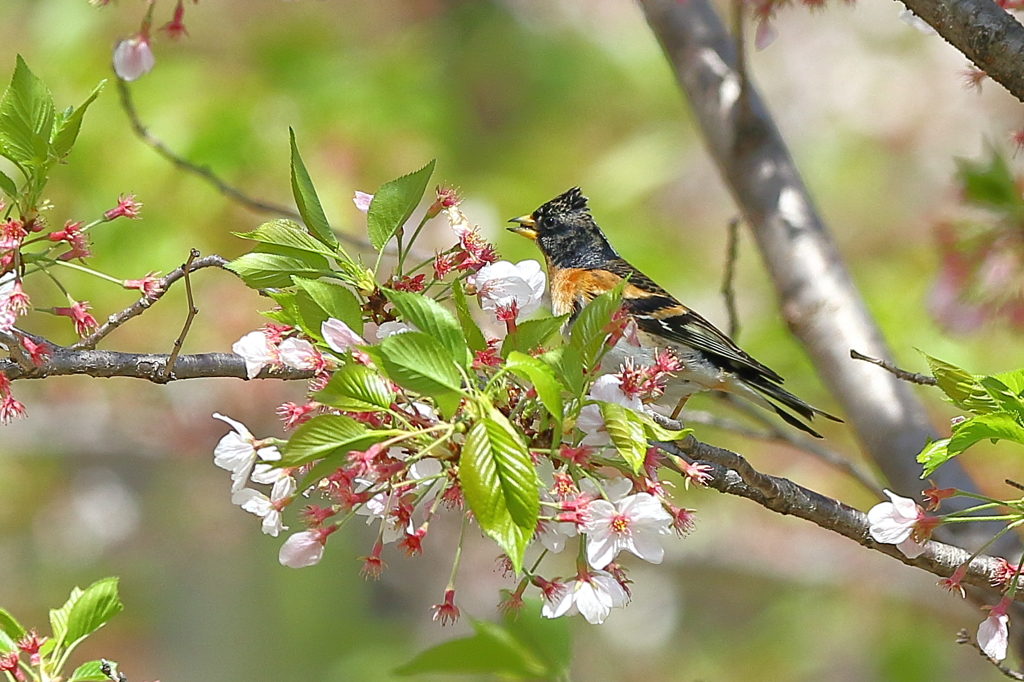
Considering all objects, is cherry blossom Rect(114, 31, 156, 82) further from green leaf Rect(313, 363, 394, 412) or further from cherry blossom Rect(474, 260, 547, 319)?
green leaf Rect(313, 363, 394, 412)

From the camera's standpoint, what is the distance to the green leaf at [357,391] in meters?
1.26

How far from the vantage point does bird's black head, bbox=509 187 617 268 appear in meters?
3.38

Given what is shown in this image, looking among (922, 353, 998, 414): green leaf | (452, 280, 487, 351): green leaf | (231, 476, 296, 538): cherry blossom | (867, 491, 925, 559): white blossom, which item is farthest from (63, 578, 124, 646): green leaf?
(922, 353, 998, 414): green leaf

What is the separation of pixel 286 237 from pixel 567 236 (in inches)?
81.5

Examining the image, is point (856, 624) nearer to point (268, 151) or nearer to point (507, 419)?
point (268, 151)

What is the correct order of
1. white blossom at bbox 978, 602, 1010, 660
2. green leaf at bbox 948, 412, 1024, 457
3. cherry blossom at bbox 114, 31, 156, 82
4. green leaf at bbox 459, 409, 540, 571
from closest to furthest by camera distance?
green leaf at bbox 459, 409, 540, 571 → green leaf at bbox 948, 412, 1024, 457 → white blossom at bbox 978, 602, 1010, 660 → cherry blossom at bbox 114, 31, 156, 82

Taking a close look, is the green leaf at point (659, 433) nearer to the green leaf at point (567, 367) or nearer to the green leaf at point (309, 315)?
the green leaf at point (567, 367)

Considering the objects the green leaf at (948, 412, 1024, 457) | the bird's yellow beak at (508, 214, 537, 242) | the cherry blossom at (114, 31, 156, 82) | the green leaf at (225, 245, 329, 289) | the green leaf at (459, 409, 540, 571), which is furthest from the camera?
the bird's yellow beak at (508, 214, 537, 242)

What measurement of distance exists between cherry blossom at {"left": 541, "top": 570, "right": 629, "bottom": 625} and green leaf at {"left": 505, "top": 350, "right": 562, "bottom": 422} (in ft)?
1.15

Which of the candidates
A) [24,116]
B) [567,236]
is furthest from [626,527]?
[567,236]

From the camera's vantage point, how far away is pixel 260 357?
149 centimetres

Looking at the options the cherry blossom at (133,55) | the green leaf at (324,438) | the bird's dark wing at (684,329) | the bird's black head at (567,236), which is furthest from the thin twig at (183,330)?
the bird's black head at (567,236)

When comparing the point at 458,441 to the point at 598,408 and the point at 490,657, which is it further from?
the point at 490,657

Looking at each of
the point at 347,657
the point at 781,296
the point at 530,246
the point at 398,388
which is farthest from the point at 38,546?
the point at 398,388
